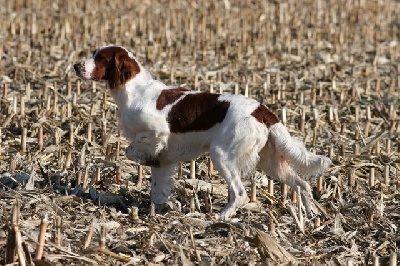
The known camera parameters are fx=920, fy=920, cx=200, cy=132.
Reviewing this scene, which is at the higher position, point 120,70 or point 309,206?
point 120,70

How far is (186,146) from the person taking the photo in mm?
7297

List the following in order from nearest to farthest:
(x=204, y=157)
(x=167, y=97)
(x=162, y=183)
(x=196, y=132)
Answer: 1. (x=196, y=132)
2. (x=167, y=97)
3. (x=162, y=183)
4. (x=204, y=157)

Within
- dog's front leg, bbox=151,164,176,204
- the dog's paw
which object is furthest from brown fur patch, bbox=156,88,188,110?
the dog's paw

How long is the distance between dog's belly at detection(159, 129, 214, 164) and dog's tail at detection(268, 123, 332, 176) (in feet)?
1.68

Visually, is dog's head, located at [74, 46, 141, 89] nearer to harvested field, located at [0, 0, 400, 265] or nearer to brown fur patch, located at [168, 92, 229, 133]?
brown fur patch, located at [168, 92, 229, 133]

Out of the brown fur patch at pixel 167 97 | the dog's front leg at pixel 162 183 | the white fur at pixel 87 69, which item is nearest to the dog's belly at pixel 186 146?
the dog's front leg at pixel 162 183

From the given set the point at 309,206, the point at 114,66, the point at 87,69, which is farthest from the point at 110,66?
the point at 309,206

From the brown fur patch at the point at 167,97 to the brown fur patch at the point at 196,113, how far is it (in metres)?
0.07

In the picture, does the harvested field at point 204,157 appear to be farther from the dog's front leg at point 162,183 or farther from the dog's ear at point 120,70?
the dog's ear at point 120,70

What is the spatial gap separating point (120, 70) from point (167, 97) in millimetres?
445

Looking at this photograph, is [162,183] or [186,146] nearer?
[186,146]

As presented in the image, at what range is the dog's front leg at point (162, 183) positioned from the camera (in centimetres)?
750

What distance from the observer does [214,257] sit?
6.26 metres

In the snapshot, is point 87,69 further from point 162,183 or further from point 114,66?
point 162,183
